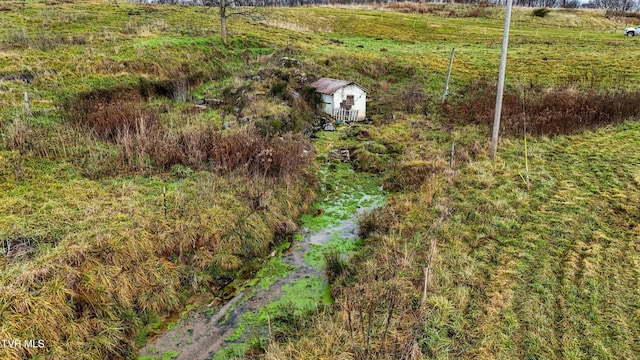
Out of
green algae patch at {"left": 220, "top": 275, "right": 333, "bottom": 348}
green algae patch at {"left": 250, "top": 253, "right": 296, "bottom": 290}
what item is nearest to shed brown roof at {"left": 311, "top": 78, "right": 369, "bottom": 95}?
green algae patch at {"left": 250, "top": 253, "right": 296, "bottom": 290}

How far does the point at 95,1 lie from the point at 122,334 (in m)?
43.0

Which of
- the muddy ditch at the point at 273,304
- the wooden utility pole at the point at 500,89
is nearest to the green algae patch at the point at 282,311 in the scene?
the muddy ditch at the point at 273,304

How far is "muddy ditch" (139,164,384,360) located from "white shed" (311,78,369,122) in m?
10.0

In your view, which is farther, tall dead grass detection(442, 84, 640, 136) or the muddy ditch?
tall dead grass detection(442, 84, 640, 136)

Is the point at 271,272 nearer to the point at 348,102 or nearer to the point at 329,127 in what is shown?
the point at 329,127

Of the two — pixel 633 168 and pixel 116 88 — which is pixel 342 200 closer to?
pixel 633 168

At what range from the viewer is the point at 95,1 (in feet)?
129

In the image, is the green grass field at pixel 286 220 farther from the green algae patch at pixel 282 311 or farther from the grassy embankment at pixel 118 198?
the green algae patch at pixel 282 311

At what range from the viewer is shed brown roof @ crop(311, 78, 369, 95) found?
21578mm

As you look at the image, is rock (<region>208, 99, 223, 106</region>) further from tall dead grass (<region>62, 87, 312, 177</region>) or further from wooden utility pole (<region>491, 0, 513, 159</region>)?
wooden utility pole (<region>491, 0, 513, 159</region>)

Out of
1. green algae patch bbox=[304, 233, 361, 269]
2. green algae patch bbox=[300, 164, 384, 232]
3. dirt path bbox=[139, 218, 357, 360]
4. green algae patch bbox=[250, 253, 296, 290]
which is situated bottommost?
dirt path bbox=[139, 218, 357, 360]

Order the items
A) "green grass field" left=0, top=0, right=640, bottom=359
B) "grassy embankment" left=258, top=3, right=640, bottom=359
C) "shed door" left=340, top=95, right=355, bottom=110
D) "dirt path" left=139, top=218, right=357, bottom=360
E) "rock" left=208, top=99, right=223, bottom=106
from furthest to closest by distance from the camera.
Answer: "shed door" left=340, top=95, right=355, bottom=110, "rock" left=208, top=99, right=223, bottom=106, "dirt path" left=139, top=218, right=357, bottom=360, "green grass field" left=0, top=0, right=640, bottom=359, "grassy embankment" left=258, top=3, right=640, bottom=359

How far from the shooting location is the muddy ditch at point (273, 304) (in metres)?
7.71

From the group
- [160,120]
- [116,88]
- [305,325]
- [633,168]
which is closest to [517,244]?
[305,325]
